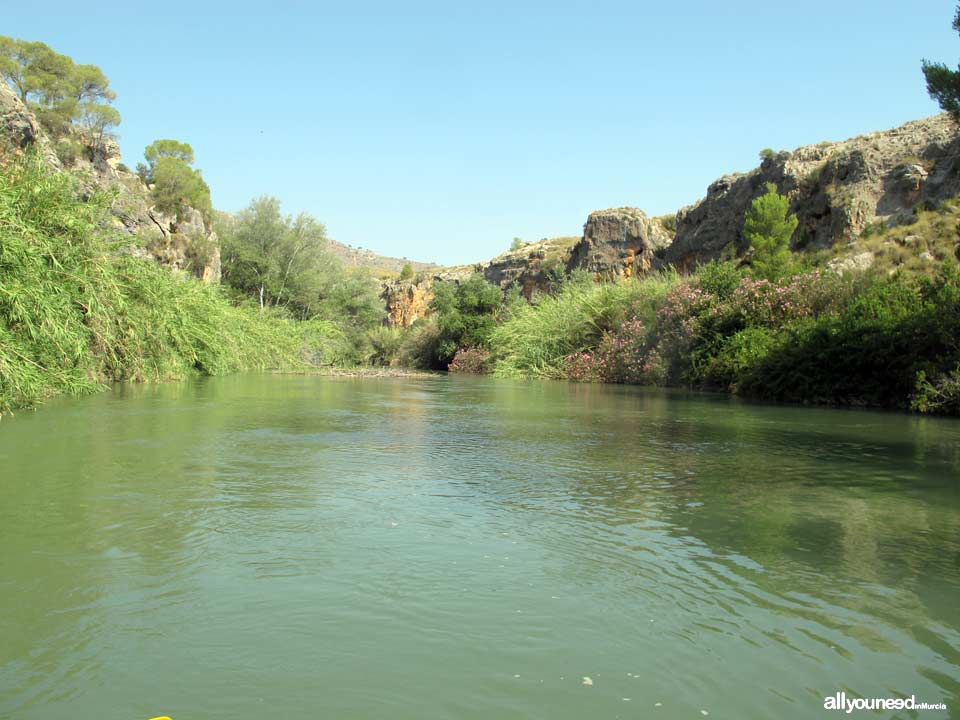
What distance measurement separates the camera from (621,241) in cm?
4884

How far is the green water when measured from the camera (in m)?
2.62

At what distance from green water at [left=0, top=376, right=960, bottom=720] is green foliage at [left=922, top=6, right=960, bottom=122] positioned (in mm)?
7679

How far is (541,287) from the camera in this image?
56.6 meters

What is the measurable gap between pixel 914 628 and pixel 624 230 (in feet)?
154

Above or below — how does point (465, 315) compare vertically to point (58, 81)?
below

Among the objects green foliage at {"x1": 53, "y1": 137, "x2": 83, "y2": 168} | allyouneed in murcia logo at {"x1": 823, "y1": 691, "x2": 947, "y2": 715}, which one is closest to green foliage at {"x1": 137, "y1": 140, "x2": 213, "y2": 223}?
green foliage at {"x1": 53, "y1": 137, "x2": 83, "y2": 168}

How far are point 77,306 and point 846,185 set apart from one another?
3027cm

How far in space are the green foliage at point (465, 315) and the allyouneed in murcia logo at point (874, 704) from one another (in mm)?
34386

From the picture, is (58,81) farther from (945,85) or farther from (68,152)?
(945,85)

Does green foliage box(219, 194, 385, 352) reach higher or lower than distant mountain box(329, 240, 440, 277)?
lower

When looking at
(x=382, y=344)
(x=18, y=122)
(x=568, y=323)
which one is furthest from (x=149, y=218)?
(x=568, y=323)

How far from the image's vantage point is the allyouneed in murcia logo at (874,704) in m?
2.54

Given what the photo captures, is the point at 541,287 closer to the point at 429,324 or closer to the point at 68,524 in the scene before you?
the point at 429,324

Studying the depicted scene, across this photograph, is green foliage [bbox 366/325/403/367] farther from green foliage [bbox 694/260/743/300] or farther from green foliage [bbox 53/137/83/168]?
green foliage [bbox 694/260/743/300]
